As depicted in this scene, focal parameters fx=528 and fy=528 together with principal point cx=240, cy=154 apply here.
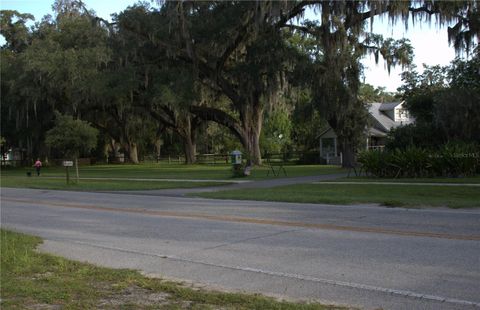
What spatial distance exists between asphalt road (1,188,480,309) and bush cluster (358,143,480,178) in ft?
33.6

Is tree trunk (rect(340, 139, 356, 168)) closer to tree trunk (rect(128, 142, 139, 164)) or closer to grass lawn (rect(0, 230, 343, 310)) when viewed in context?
grass lawn (rect(0, 230, 343, 310))

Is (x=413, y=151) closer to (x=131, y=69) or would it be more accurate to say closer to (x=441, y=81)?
(x=131, y=69)

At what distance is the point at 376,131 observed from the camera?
158 ft

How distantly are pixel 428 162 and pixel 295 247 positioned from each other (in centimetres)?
1655

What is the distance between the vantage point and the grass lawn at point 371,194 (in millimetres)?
14825

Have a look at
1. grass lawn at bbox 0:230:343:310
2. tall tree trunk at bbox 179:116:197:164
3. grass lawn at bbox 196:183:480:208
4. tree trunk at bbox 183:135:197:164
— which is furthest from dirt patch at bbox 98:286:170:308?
tree trunk at bbox 183:135:197:164

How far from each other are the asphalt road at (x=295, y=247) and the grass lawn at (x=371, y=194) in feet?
4.46

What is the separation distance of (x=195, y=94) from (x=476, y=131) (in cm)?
1747

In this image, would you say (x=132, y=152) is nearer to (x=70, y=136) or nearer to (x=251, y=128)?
(x=251, y=128)

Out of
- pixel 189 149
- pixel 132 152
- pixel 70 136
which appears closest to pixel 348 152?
Result: pixel 70 136

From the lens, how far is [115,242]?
9.34 m

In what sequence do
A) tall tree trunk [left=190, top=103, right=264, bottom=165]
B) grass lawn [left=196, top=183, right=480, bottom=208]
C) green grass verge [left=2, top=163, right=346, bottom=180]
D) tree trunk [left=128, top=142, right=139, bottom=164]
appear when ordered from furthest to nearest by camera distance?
tree trunk [left=128, top=142, right=139, bottom=164], tall tree trunk [left=190, top=103, right=264, bottom=165], green grass verge [left=2, top=163, right=346, bottom=180], grass lawn [left=196, top=183, right=480, bottom=208]

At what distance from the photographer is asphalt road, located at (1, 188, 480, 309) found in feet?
19.3

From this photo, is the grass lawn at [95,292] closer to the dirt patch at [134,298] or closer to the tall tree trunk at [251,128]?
the dirt patch at [134,298]
